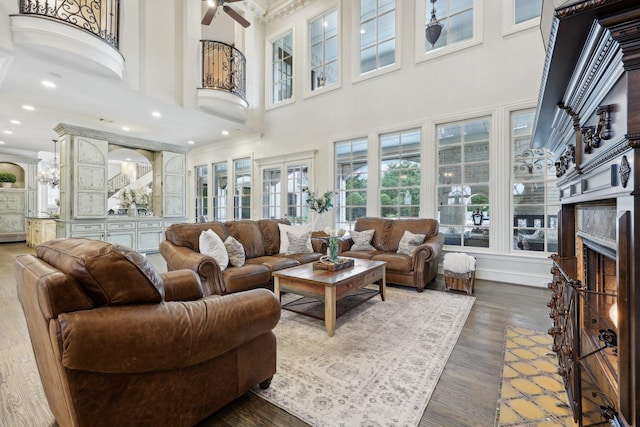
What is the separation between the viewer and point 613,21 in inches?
34.2

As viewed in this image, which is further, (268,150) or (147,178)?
(147,178)

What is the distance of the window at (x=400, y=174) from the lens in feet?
16.9

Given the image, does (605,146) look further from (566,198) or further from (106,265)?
(106,265)

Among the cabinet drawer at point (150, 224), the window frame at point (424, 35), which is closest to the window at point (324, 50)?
the window frame at point (424, 35)

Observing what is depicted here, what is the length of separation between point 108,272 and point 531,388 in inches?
94.1

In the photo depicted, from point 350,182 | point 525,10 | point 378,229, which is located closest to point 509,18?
point 525,10

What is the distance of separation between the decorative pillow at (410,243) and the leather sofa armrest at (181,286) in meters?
3.07

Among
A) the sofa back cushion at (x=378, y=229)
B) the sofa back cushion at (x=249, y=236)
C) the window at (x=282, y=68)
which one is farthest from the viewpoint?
the window at (x=282, y=68)

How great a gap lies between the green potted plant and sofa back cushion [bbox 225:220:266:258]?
9795 millimetres

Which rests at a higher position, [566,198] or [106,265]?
[566,198]

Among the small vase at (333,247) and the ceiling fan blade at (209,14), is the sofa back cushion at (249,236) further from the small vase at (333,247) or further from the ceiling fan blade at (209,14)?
the ceiling fan blade at (209,14)

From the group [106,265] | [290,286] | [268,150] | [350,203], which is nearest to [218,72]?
[268,150]

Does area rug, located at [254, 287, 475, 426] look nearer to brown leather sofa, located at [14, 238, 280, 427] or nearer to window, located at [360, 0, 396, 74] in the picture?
brown leather sofa, located at [14, 238, 280, 427]

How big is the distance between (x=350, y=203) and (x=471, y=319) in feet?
11.2
